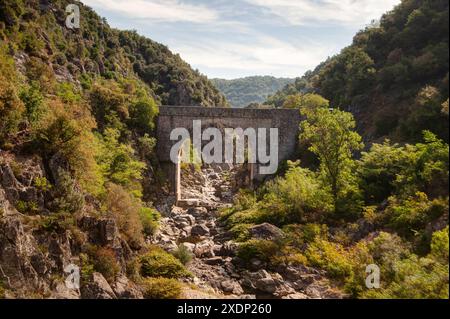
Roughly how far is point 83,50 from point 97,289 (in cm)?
3007

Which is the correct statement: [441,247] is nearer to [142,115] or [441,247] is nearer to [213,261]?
[213,261]

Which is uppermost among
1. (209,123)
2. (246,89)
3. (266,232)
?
(246,89)

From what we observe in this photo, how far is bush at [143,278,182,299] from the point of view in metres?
16.3

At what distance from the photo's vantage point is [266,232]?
78.6ft

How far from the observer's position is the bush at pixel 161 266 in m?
18.5

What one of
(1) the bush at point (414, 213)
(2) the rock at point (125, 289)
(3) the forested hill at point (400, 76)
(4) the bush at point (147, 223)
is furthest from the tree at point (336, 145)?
(2) the rock at point (125, 289)

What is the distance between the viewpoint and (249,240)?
23125mm

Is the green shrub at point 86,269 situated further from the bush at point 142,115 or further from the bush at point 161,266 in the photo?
the bush at point 142,115

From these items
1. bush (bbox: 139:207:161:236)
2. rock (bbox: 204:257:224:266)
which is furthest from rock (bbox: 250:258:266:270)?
bush (bbox: 139:207:161:236)

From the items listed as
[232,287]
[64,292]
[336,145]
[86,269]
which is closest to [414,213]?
[336,145]

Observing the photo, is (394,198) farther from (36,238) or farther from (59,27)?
(59,27)
